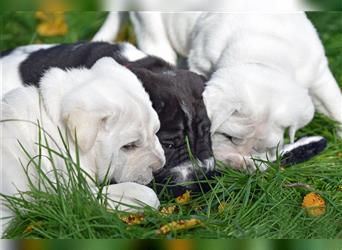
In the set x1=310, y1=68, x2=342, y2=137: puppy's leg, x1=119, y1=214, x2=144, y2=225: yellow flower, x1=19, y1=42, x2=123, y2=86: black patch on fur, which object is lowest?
x1=310, y1=68, x2=342, y2=137: puppy's leg

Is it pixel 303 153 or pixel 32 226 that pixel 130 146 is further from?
pixel 303 153

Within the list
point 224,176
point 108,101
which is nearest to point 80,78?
point 108,101

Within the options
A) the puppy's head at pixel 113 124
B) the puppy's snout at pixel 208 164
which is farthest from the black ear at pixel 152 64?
the puppy's snout at pixel 208 164

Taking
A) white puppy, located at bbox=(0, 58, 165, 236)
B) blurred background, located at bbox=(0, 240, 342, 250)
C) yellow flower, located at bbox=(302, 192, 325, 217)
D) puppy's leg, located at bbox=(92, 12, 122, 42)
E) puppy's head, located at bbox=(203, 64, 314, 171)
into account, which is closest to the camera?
blurred background, located at bbox=(0, 240, 342, 250)

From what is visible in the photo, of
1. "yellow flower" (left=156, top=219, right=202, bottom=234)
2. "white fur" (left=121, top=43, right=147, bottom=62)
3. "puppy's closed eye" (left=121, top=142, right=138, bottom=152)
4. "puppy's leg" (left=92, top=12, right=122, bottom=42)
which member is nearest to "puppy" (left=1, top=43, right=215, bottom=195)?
"white fur" (left=121, top=43, right=147, bottom=62)

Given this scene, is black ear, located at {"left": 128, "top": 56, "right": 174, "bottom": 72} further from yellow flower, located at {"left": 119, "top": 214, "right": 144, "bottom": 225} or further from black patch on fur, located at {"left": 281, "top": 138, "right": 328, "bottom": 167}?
yellow flower, located at {"left": 119, "top": 214, "right": 144, "bottom": 225}

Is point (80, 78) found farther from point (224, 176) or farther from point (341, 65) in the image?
point (341, 65)
